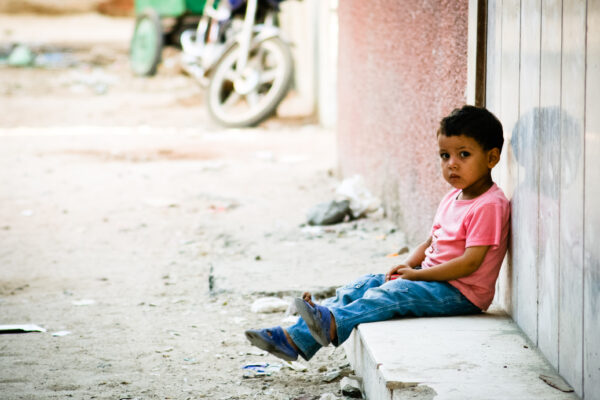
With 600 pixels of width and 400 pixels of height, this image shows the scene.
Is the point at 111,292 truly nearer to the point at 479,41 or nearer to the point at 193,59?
the point at 479,41

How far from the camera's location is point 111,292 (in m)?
4.11

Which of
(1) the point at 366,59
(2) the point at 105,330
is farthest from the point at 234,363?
(1) the point at 366,59

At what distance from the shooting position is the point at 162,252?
486cm

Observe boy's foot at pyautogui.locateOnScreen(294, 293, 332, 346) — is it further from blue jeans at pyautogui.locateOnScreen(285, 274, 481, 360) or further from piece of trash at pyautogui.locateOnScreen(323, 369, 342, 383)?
piece of trash at pyautogui.locateOnScreen(323, 369, 342, 383)

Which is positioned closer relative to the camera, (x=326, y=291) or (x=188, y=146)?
(x=326, y=291)

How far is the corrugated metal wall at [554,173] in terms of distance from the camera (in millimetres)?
2021

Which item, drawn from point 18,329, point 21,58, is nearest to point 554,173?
point 18,329

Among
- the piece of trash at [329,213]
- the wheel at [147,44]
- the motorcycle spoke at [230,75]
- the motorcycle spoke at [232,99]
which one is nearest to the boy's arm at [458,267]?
the piece of trash at [329,213]

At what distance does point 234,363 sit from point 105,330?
69cm

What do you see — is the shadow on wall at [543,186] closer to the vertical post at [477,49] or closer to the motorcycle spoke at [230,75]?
Answer: the vertical post at [477,49]

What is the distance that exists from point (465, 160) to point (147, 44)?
1143cm

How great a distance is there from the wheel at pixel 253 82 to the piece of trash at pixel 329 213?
4.07 m

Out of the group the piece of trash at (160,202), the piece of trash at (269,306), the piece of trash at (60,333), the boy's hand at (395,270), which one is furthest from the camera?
the piece of trash at (160,202)

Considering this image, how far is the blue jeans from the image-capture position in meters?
2.76
